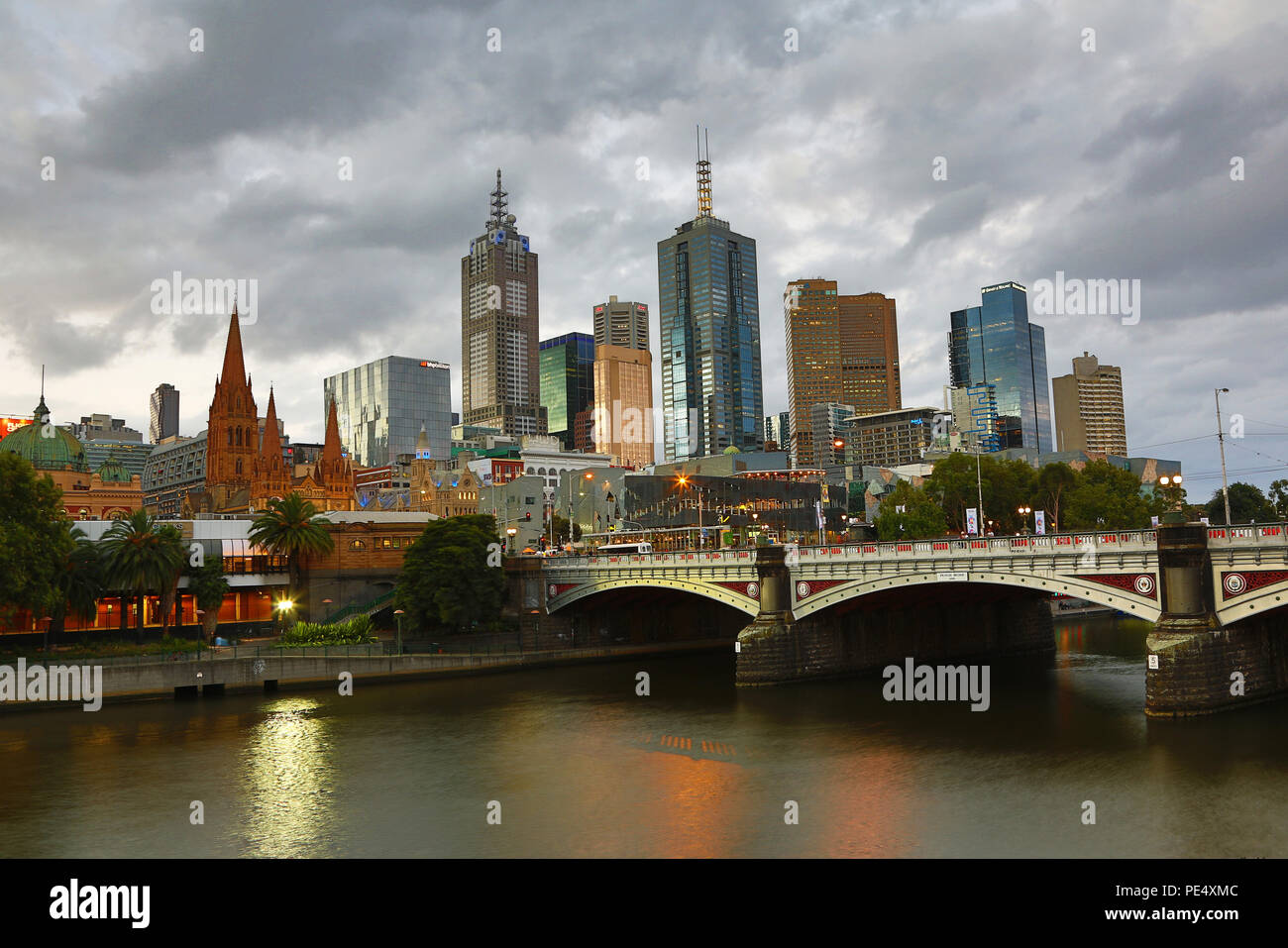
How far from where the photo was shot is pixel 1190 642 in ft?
142

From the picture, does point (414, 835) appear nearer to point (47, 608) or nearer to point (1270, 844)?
point (1270, 844)

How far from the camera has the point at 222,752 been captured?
4734 centimetres

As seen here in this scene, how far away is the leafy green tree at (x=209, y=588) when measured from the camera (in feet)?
259

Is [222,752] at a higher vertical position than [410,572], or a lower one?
lower

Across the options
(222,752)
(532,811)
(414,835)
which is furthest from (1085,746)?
(222,752)

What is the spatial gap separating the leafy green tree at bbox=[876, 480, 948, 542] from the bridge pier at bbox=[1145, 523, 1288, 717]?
51.9m

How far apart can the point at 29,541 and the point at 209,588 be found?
1807cm

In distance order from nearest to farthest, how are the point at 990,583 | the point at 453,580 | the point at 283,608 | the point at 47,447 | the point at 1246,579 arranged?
the point at 1246,579
the point at 990,583
the point at 453,580
the point at 283,608
the point at 47,447

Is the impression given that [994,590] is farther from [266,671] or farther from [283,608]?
[283,608]

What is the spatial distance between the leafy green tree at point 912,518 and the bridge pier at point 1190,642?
5192cm

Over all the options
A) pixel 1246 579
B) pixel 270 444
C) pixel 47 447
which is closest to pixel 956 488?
pixel 1246 579

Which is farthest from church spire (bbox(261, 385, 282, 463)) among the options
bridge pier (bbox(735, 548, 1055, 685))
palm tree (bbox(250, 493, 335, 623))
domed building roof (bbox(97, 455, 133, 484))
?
bridge pier (bbox(735, 548, 1055, 685))

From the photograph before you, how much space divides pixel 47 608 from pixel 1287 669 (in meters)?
75.3

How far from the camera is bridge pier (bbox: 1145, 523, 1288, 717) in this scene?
142 feet
